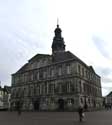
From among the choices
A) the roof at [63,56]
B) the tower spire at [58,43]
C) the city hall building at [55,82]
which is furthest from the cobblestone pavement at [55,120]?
the tower spire at [58,43]

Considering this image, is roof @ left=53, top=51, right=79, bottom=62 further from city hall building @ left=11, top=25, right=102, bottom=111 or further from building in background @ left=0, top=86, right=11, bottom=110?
building in background @ left=0, top=86, right=11, bottom=110

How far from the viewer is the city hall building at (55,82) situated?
165 ft

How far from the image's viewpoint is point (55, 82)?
178ft

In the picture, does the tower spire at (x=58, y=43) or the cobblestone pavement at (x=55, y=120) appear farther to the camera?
the tower spire at (x=58, y=43)

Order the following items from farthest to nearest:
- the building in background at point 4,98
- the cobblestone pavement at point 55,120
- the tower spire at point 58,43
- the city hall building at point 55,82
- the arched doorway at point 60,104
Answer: the building in background at point 4,98 → the tower spire at point 58,43 → the arched doorway at point 60,104 → the city hall building at point 55,82 → the cobblestone pavement at point 55,120

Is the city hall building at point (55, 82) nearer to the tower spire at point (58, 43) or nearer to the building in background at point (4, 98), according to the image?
Result: the tower spire at point (58, 43)

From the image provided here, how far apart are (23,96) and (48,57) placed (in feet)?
51.8

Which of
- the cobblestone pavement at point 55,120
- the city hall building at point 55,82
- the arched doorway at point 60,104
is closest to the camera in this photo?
the cobblestone pavement at point 55,120

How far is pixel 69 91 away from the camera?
164 ft

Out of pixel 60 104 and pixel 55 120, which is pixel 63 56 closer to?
pixel 60 104

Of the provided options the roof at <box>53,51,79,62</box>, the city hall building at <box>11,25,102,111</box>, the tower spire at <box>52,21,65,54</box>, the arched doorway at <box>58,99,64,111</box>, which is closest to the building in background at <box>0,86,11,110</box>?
the city hall building at <box>11,25,102,111</box>

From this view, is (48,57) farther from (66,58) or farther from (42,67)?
(66,58)

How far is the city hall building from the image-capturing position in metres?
50.3

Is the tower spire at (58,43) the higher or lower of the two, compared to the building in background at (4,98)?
higher
